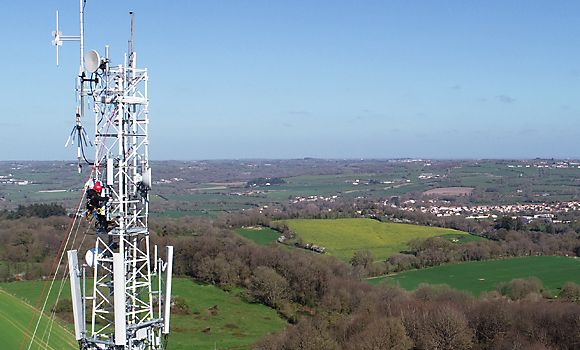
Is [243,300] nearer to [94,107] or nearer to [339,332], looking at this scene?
[339,332]

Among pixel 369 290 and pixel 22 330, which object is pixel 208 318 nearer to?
pixel 22 330

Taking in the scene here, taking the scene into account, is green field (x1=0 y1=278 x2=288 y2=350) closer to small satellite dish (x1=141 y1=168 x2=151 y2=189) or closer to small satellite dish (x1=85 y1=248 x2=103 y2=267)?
small satellite dish (x1=85 y1=248 x2=103 y2=267)

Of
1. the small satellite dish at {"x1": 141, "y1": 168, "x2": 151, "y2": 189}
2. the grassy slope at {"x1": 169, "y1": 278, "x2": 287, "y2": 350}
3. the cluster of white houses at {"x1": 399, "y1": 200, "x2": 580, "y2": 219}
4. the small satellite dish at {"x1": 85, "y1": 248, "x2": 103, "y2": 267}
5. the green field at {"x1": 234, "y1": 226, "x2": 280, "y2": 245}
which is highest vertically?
the small satellite dish at {"x1": 141, "y1": 168, "x2": 151, "y2": 189}

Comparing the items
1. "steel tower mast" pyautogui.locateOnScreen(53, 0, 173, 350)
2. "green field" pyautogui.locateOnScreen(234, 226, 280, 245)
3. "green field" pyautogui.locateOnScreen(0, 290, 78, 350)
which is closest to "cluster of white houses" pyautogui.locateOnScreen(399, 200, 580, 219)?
"green field" pyautogui.locateOnScreen(234, 226, 280, 245)

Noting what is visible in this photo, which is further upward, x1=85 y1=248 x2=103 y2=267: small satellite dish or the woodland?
x1=85 y1=248 x2=103 y2=267: small satellite dish

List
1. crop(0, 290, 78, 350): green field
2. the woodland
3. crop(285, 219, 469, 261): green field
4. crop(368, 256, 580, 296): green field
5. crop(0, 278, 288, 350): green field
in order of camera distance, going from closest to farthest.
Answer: crop(0, 290, 78, 350): green field, the woodland, crop(0, 278, 288, 350): green field, crop(368, 256, 580, 296): green field, crop(285, 219, 469, 261): green field

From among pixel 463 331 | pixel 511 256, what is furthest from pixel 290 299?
pixel 511 256

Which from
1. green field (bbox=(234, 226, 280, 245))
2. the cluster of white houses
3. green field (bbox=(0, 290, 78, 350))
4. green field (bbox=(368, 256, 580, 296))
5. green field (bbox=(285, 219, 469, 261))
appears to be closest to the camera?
green field (bbox=(0, 290, 78, 350))

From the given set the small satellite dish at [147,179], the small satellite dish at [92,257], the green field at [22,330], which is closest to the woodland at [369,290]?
the green field at [22,330]
